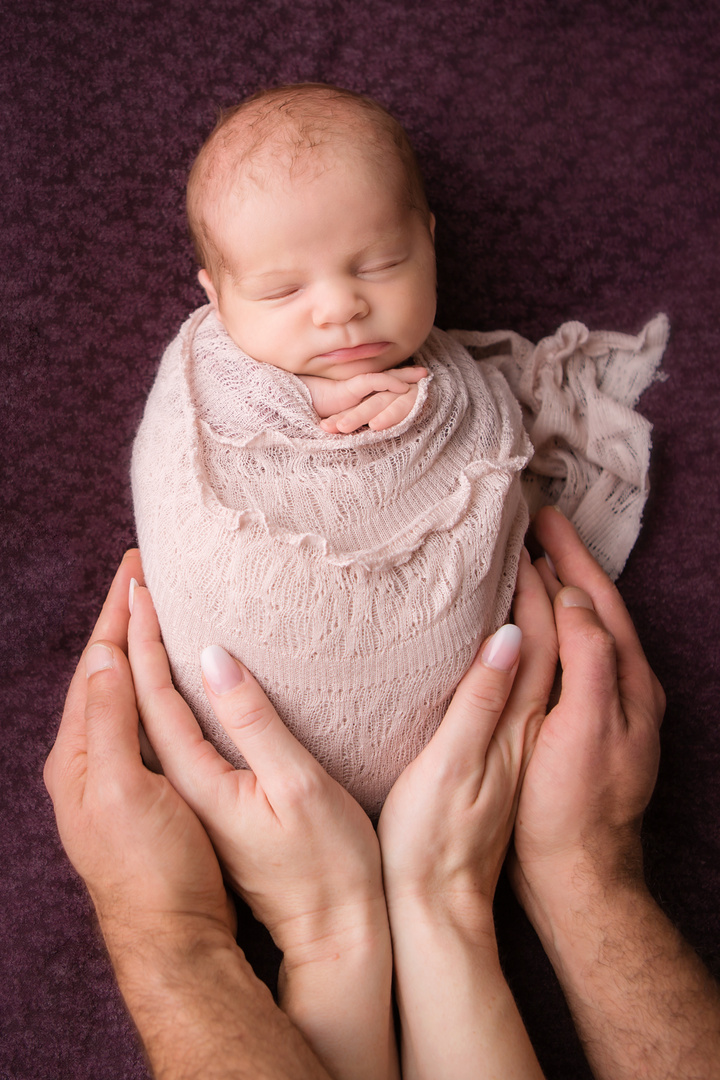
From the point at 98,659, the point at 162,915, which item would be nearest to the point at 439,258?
the point at 98,659

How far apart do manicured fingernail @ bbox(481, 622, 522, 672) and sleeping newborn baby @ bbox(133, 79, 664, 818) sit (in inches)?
1.1

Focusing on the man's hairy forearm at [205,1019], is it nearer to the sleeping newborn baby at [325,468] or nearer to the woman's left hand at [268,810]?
the woman's left hand at [268,810]

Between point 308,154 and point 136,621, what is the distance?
0.70 m

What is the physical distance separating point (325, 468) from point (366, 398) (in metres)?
0.13

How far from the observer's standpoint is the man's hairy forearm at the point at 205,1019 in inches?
39.6

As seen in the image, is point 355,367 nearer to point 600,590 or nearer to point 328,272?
point 328,272

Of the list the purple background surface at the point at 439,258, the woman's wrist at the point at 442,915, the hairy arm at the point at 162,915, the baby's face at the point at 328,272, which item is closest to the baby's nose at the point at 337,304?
the baby's face at the point at 328,272

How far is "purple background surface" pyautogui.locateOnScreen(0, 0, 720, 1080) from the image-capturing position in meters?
1.34

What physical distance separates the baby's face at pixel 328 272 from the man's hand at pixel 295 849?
459 millimetres

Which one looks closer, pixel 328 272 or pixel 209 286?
pixel 328 272

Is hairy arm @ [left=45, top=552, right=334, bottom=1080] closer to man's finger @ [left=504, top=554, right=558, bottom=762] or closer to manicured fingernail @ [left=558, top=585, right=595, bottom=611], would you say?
man's finger @ [left=504, top=554, right=558, bottom=762]

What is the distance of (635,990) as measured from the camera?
1143 mm

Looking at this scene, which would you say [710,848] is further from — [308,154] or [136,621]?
[308,154]

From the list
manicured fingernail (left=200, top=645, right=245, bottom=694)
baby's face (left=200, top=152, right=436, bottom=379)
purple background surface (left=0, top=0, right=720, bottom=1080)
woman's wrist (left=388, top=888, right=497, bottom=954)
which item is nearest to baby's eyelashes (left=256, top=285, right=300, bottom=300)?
baby's face (left=200, top=152, right=436, bottom=379)
